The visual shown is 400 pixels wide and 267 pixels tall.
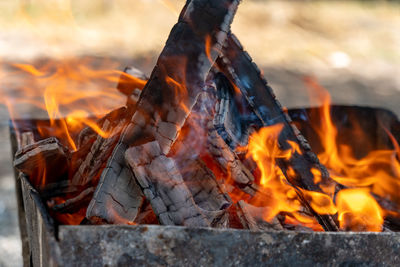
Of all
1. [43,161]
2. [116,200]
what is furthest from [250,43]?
[116,200]

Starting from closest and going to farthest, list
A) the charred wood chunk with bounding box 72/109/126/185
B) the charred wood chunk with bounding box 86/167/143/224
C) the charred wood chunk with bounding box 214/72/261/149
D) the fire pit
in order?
the fire pit
the charred wood chunk with bounding box 86/167/143/224
the charred wood chunk with bounding box 72/109/126/185
the charred wood chunk with bounding box 214/72/261/149

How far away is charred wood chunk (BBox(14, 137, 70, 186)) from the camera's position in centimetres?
191

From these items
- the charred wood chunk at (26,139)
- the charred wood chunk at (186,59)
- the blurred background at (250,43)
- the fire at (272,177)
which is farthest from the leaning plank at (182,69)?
the blurred background at (250,43)

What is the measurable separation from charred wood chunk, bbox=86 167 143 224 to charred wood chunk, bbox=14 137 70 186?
12.9 inches

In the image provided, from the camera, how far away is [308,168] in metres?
2.03

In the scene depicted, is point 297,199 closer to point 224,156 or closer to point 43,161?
point 224,156

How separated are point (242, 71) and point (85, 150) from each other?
832mm

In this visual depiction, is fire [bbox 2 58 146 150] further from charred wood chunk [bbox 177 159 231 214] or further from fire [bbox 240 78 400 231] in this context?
fire [bbox 240 78 400 231]

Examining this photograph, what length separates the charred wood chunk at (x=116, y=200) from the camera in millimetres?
1680

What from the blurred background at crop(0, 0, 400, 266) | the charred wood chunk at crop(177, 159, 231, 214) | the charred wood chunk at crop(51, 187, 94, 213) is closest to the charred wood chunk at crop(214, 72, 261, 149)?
the charred wood chunk at crop(177, 159, 231, 214)

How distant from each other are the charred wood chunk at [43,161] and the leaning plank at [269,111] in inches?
31.4

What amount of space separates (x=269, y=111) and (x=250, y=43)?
15.5 feet

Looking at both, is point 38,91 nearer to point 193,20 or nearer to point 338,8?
point 193,20

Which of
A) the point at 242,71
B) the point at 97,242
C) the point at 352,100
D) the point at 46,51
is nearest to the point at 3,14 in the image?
the point at 46,51
